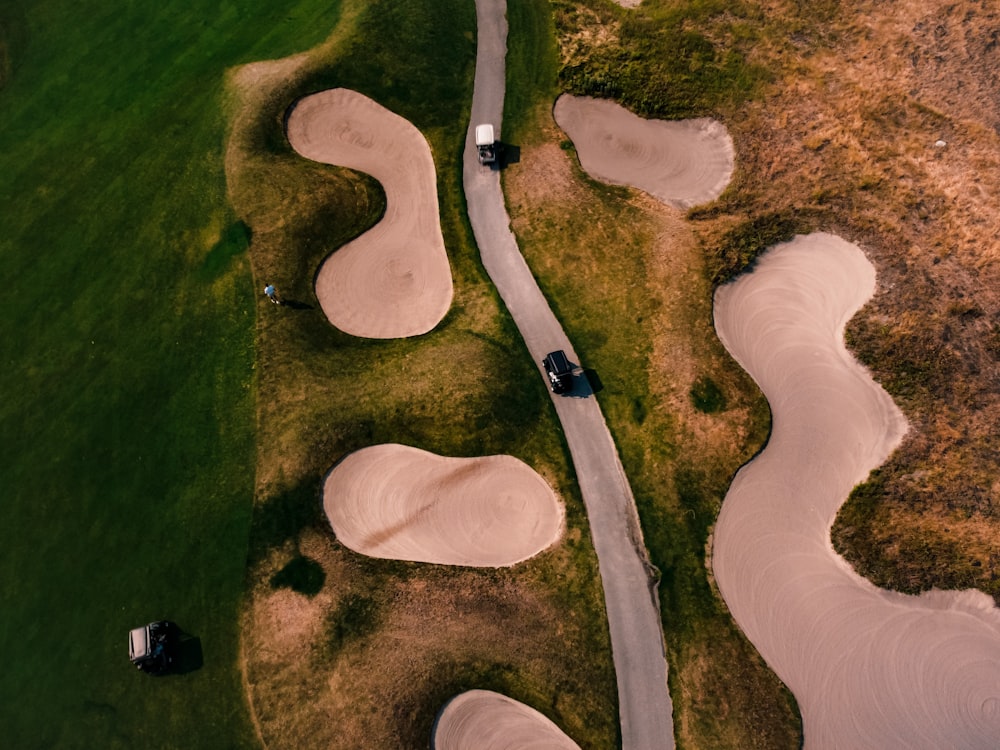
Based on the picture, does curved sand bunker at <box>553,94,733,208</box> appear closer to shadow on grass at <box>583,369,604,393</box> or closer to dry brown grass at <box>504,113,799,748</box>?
dry brown grass at <box>504,113,799,748</box>

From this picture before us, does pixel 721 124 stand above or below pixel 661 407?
above

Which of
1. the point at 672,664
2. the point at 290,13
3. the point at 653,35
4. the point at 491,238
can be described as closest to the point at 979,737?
the point at 672,664

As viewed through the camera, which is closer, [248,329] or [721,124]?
[248,329]

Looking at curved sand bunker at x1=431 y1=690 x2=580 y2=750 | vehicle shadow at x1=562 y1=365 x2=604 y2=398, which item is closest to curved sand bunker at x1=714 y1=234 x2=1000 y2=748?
vehicle shadow at x1=562 y1=365 x2=604 y2=398

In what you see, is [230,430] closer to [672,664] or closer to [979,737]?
[672,664]

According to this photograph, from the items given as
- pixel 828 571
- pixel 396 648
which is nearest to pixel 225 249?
pixel 396 648

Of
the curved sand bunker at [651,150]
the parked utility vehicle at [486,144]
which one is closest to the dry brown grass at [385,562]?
the parked utility vehicle at [486,144]
